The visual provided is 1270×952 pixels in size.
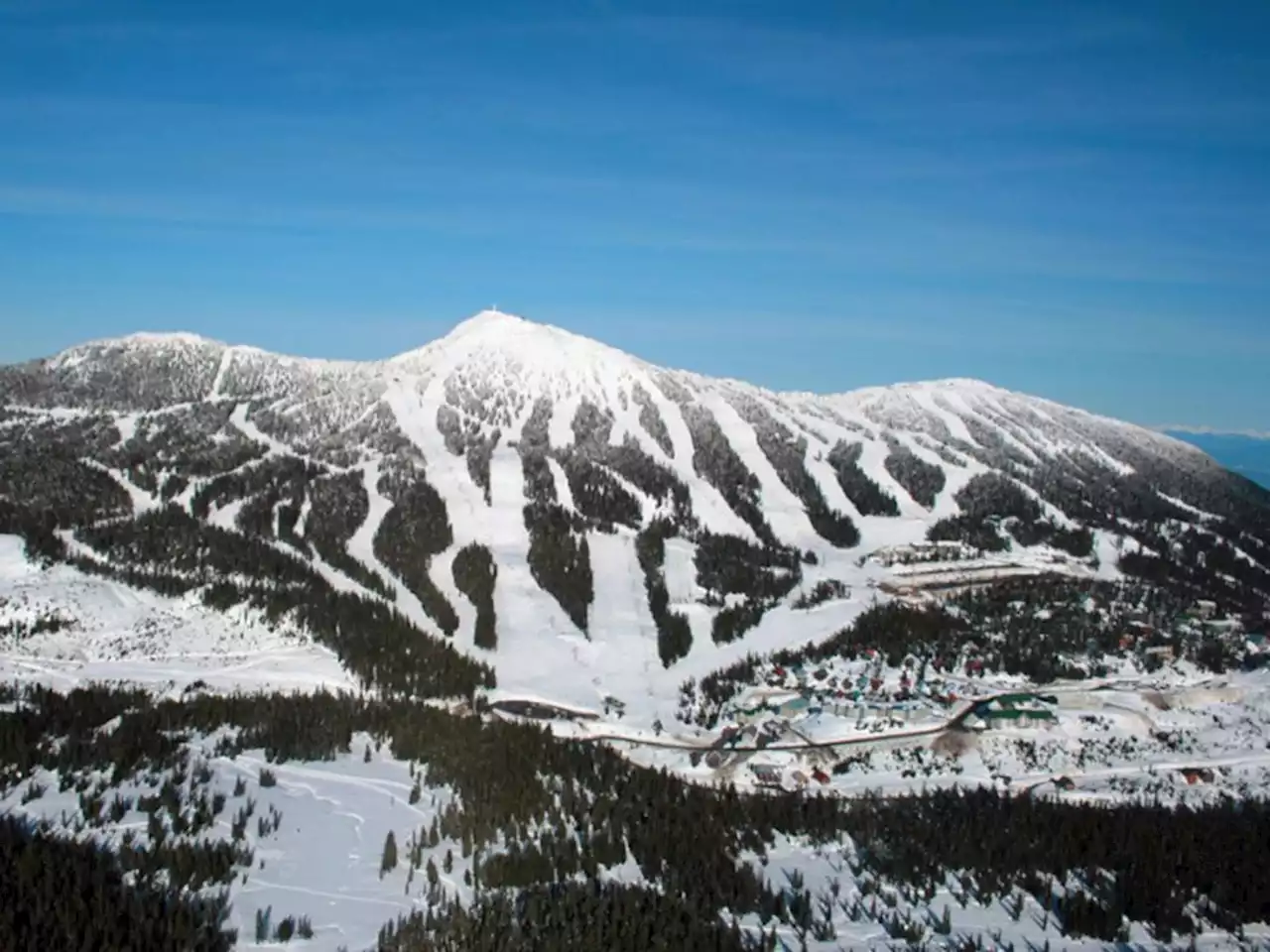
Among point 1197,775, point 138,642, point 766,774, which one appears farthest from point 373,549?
point 1197,775

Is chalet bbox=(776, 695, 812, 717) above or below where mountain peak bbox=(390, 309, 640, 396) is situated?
below

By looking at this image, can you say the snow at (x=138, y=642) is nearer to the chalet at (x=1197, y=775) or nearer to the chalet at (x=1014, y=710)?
the chalet at (x=1014, y=710)

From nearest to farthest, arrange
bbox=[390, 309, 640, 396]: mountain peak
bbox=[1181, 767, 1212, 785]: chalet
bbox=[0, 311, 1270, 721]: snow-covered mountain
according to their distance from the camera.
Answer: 1. bbox=[1181, 767, 1212, 785]: chalet
2. bbox=[0, 311, 1270, 721]: snow-covered mountain
3. bbox=[390, 309, 640, 396]: mountain peak

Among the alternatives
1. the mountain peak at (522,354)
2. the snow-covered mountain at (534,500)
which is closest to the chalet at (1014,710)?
the snow-covered mountain at (534,500)

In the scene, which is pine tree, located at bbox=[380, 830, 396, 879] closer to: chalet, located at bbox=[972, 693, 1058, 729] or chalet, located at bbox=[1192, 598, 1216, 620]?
chalet, located at bbox=[972, 693, 1058, 729]

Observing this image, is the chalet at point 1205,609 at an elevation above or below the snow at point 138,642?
above

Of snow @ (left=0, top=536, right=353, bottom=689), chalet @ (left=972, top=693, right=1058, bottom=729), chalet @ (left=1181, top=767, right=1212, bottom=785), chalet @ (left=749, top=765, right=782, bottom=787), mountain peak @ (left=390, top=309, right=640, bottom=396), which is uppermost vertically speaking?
mountain peak @ (left=390, top=309, right=640, bottom=396)

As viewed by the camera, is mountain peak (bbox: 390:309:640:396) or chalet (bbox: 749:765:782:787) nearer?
chalet (bbox: 749:765:782:787)

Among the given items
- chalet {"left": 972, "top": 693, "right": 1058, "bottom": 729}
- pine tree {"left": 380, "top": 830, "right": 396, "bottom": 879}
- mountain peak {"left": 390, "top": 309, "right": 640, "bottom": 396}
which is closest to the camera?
pine tree {"left": 380, "top": 830, "right": 396, "bottom": 879}

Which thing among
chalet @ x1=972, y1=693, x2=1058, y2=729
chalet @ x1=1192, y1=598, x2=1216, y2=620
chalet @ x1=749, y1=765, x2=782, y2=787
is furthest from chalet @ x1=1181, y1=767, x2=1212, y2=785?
chalet @ x1=1192, y1=598, x2=1216, y2=620

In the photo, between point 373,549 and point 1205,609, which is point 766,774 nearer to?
point 373,549
